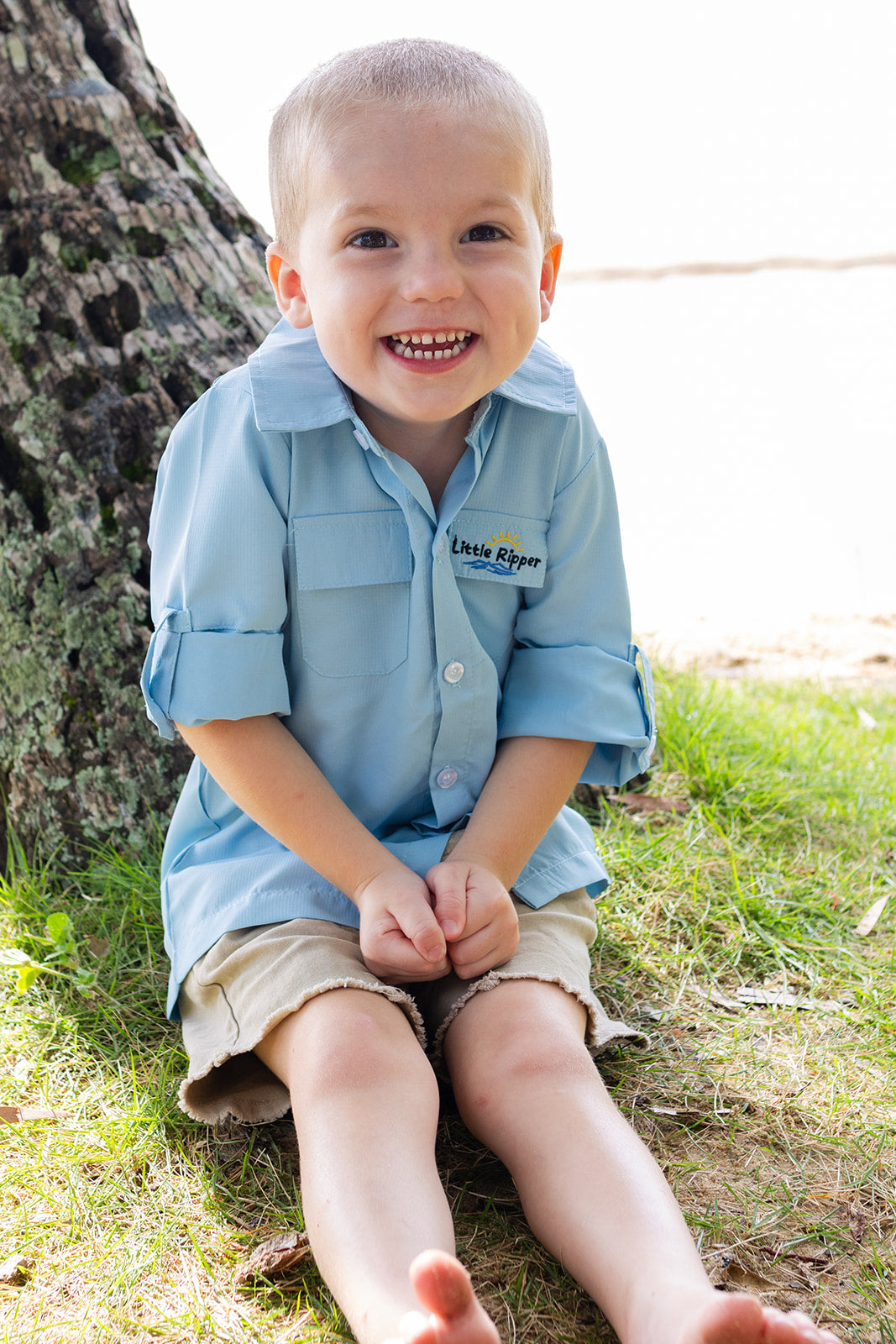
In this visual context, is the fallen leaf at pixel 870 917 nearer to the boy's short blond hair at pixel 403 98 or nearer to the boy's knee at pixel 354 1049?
the boy's knee at pixel 354 1049

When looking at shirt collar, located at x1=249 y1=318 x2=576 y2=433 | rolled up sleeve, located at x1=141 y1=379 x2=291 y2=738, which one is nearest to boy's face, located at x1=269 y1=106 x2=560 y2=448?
shirt collar, located at x1=249 y1=318 x2=576 y2=433

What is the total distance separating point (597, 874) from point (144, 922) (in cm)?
89

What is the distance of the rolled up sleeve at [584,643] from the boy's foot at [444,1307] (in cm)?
93

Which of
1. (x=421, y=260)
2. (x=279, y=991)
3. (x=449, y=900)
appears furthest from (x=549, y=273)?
(x=279, y=991)

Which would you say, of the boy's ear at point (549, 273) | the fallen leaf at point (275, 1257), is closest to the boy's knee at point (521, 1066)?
the fallen leaf at point (275, 1257)

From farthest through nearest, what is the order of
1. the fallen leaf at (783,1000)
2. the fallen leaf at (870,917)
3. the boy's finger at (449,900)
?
1. the fallen leaf at (870,917)
2. the fallen leaf at (783,1000)
3. the boy's finger at (449,900)

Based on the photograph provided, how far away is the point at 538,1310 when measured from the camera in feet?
4.95

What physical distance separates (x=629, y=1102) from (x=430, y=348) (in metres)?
1.23

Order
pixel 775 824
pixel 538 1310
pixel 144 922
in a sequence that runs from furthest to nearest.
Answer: pixel 775 824 < pixel 144 922 < pixel 538 1310

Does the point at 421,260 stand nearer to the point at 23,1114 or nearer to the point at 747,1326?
the point at 747,1326

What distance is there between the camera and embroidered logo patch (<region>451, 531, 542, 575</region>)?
1.95 meters

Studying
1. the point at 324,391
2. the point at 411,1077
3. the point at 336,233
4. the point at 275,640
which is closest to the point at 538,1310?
the point at 411,1077

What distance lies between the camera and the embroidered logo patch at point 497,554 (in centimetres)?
195

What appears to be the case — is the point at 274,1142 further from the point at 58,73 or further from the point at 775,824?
the point at 58,73
